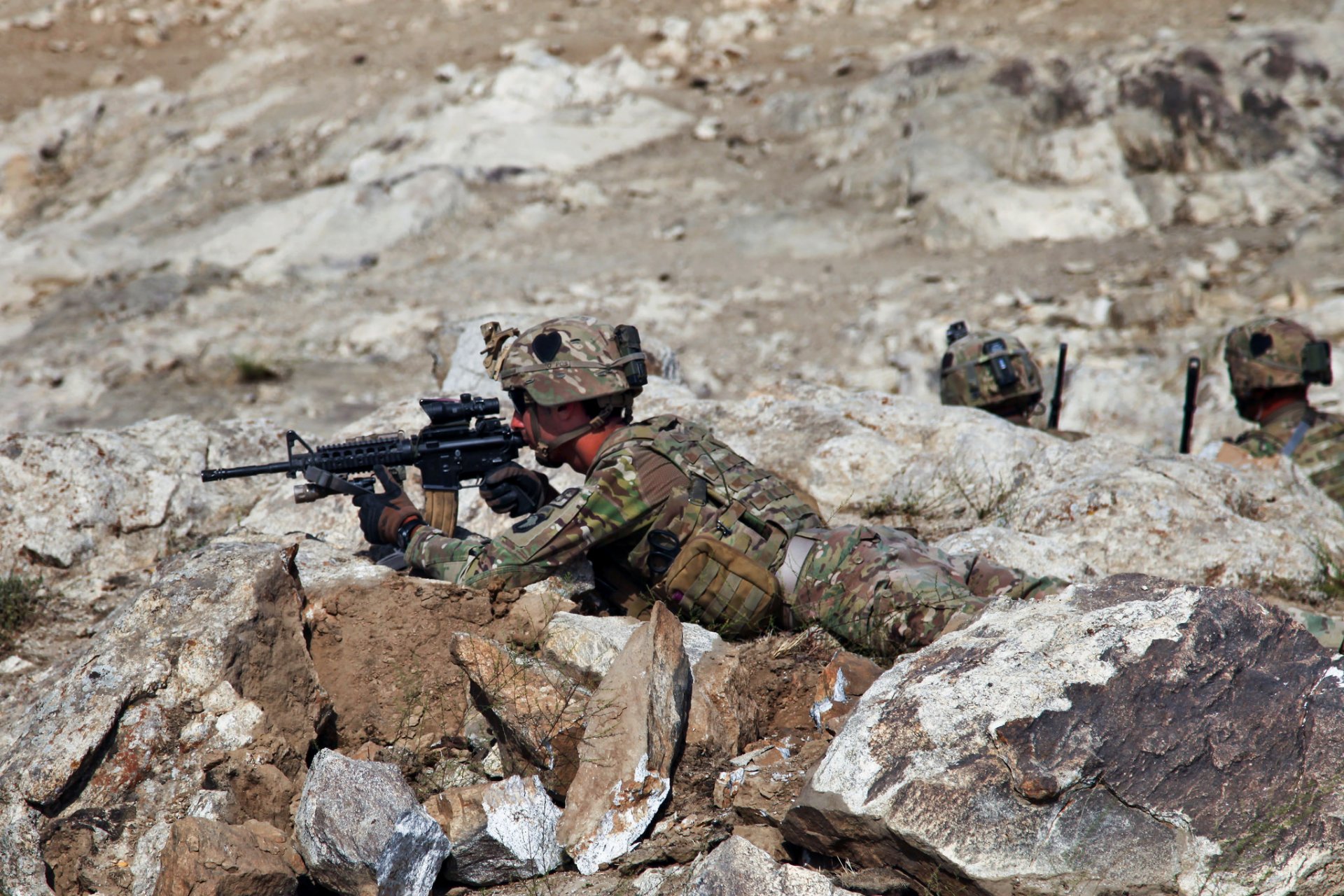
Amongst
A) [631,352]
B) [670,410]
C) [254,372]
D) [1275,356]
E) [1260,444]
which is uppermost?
[631,352]

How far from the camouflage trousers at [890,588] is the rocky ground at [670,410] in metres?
0.15

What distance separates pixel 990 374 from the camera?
7.17 metres

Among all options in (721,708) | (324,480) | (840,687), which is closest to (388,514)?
(324,480)

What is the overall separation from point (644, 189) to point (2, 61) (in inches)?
503

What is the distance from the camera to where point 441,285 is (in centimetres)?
1234

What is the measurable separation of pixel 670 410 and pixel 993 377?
232cm

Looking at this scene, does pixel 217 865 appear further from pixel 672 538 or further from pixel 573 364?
pixel 573 364

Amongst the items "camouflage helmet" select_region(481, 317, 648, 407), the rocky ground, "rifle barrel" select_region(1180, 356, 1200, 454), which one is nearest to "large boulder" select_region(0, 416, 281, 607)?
the rocky ground

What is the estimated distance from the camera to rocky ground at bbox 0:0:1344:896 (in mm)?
2902

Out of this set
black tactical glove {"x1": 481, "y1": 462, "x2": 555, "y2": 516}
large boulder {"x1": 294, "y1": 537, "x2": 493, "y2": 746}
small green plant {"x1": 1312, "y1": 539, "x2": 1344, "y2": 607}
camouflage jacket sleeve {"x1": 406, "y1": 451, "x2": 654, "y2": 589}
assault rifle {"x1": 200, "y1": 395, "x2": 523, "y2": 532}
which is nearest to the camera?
large boulder {"x1": 294, "y1": 537, "x2": 493, "y2": 746}

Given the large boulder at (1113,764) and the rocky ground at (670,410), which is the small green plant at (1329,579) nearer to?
the rocky ground at (670,410)

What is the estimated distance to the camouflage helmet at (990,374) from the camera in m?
7.16

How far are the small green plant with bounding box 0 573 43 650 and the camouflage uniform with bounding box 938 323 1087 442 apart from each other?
556 centimetres

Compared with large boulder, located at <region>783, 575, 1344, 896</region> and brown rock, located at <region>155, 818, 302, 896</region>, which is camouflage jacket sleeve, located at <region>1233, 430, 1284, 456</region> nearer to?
large boulder, located at <region>783, 575, 1344, 896</region>
